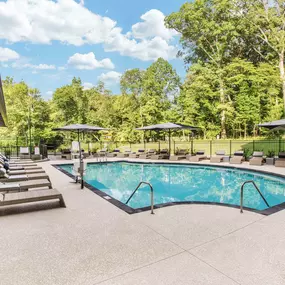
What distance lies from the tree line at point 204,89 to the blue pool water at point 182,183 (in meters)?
10.0

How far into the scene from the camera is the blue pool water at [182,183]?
22.6 ft

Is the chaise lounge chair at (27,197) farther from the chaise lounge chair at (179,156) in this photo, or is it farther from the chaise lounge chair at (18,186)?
the chaise lounge chair at (179,156)

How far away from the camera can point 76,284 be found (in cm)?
228

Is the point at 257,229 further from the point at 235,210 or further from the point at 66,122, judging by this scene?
the point at 66,122

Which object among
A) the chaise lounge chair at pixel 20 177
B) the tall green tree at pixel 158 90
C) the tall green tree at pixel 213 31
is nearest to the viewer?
the chaise lounge chair at pixel 20 177

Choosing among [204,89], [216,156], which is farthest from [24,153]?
[204,89]

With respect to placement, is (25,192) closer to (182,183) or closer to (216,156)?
(182,183)

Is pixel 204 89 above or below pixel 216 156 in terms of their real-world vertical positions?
above

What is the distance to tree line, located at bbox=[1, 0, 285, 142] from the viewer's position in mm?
21641

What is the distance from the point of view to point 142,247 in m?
3.03

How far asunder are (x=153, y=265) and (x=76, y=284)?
2.75 ft

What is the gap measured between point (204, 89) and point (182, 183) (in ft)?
54.6

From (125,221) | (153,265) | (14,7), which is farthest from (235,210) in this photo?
(14,7)

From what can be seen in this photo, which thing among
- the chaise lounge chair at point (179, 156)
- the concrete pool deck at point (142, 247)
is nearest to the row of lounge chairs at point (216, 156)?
the chaise lounge chair at point (179, 156)
